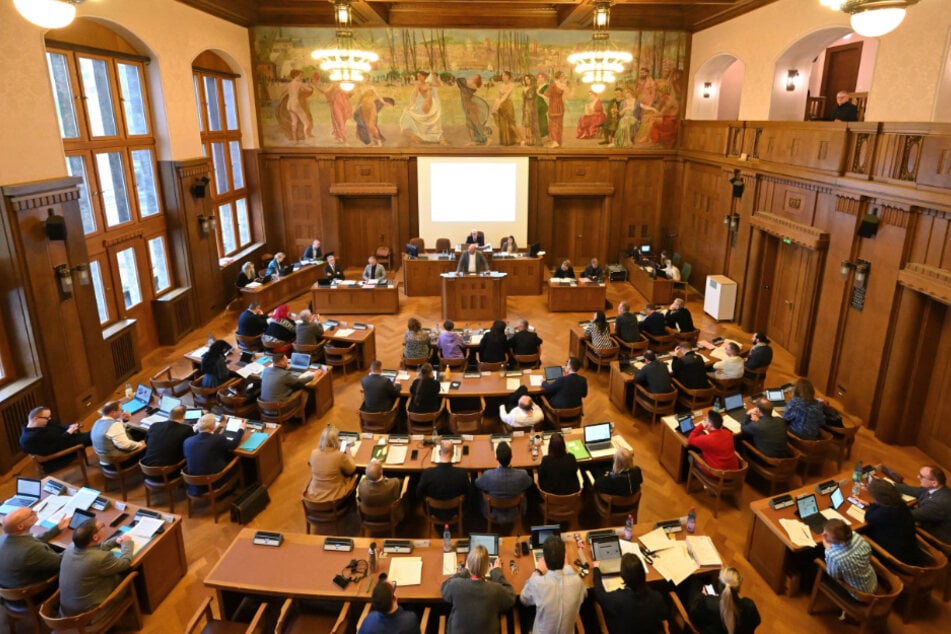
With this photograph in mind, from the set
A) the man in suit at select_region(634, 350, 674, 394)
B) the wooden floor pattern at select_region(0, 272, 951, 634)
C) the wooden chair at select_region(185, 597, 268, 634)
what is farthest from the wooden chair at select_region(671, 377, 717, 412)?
the wooden chair at select_region(185, 597, 268, 634)

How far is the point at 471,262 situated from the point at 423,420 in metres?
6.08

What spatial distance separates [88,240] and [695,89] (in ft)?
46.8

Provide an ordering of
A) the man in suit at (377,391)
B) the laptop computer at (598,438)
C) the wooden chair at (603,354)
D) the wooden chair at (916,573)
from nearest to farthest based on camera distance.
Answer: the wooden chair at (916,573)
the laptop computer at (598,438)
the man in suit at (377,391)
the wooden chair at (603,354)

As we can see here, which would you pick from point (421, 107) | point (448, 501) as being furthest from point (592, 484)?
point (421, 107)

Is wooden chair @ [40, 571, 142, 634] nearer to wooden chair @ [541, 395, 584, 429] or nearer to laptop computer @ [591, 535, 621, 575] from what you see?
laptop computer @ [591, 535, 621, 575]

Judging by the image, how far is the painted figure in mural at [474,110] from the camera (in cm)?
1638

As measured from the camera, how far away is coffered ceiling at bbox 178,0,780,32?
14594 mm

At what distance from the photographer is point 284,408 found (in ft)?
28.3

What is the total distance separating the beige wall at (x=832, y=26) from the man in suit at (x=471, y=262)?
253 inches

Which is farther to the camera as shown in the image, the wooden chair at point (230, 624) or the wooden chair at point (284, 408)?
the wooden chair at point (284, 408)

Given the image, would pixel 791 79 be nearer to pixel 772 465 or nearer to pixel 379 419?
pixel 772 465

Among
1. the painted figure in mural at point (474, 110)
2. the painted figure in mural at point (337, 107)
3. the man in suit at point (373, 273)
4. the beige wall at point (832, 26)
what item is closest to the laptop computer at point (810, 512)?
the beige wall at point (832, 26)

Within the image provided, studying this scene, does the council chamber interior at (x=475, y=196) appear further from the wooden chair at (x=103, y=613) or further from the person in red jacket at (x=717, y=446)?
the person in red jacket at (x=717, y=446)

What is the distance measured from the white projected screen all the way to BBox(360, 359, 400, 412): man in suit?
907 centimetres
